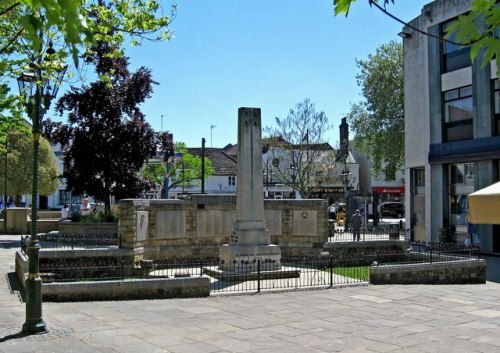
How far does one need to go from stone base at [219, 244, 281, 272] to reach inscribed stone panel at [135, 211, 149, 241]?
12.1 feet

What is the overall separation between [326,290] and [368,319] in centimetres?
380

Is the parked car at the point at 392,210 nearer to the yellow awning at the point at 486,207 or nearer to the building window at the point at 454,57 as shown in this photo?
the building window at the point at 454,57

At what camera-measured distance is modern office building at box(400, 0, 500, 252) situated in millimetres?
25281

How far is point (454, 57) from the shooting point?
27406 mm

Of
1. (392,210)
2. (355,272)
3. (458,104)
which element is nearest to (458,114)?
(458,104)

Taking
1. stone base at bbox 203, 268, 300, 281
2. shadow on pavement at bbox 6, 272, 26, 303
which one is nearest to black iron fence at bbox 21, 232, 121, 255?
shadow on pavement at bbox 6, 272, 26, 303

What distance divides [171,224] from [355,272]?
7269 millimetres

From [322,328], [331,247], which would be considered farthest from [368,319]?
[331,247]

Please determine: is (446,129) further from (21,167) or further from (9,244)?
(21,167)

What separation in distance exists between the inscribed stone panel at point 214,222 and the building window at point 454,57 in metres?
13.6

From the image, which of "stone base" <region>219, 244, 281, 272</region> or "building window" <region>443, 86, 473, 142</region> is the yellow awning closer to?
"stone base" <region>219, 244, 281, 272</region>

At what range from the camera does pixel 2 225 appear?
35.2 metres

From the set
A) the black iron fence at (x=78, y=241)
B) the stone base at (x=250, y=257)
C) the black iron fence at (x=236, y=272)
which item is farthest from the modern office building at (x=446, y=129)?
the black iron fence at (x=78, y=241)

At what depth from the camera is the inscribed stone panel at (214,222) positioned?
72.4 ft
